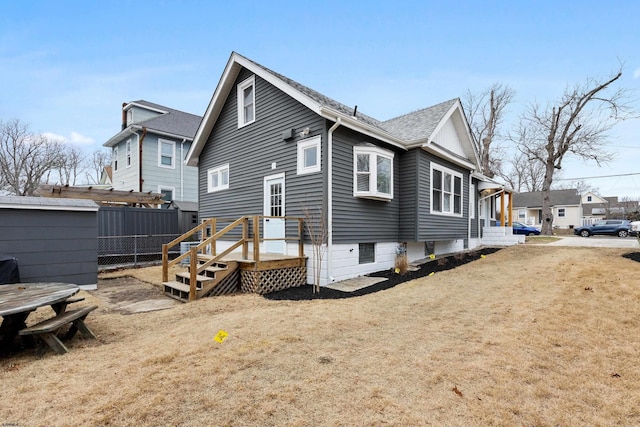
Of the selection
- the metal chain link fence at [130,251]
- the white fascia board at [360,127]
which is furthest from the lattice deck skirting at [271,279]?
the metal chain link fence at [130,251]

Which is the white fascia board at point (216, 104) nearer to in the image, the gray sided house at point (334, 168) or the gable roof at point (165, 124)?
the gray sided house at point (334, 168)

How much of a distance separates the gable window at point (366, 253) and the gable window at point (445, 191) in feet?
9.35

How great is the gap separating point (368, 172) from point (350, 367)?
6280mm

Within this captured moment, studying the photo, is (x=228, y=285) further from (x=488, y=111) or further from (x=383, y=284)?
(x=488, y=111)

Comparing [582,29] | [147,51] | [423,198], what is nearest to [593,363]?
[423,198]

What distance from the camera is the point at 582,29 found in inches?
474

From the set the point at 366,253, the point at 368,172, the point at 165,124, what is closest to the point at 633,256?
the point at 366,253

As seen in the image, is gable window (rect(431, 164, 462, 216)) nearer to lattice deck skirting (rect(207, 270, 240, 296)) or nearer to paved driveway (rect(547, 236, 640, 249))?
paved driveway (rect(547, 236, 640, 249))

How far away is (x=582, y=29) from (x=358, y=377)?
15780 mm

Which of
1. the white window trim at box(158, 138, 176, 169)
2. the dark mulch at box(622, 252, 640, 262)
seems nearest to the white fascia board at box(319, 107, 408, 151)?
the dark mulch at box(622, 252, 640, 262)

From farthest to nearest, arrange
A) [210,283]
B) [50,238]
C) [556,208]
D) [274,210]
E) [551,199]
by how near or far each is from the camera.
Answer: [556,208]
[551,199]
[274,210]
[50,238]
[210,283]

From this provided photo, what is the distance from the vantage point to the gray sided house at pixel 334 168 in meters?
8.28

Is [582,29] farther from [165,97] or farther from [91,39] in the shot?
[165,97]

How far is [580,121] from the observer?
68.8 feet
